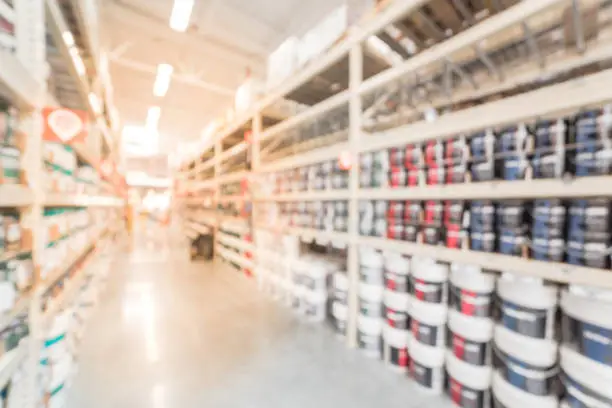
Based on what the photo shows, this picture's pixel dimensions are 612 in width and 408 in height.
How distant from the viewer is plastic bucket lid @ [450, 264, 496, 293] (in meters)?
1.33

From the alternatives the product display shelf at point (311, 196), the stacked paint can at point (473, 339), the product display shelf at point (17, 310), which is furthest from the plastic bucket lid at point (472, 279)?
the product display shelf at point (17, 310)

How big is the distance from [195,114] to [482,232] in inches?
409

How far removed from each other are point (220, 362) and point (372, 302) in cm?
107

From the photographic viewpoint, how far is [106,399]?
143cm

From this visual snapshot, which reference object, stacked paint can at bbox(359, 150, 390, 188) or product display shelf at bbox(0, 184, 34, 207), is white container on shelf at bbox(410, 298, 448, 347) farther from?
product display shelf at bbox(0, 184, 34, 207)

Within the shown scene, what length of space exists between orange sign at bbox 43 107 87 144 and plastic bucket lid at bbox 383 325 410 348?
198 centimetres

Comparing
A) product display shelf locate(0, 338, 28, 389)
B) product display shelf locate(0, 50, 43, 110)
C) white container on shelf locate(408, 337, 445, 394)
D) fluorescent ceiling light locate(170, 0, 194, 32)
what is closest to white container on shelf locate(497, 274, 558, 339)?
white container on shelf locate(408, 337, 445, 394)

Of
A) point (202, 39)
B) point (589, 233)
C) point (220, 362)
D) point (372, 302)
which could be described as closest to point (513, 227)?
point (589, 233)

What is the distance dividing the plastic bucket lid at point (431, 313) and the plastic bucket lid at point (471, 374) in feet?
Answer: 0.60

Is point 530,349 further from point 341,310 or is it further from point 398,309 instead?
point 341,310

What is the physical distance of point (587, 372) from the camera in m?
1.00

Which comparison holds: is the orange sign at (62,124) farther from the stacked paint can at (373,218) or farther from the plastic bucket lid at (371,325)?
the plastic bucket lid at (371,325)

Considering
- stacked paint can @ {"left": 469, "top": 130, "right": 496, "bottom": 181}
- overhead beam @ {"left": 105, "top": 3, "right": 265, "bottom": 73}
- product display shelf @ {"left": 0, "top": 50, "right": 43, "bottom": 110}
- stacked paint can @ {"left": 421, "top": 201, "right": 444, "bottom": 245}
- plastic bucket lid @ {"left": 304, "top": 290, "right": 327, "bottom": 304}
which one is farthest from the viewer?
overhead beam @ {"left": 105, "top": 3, "right": 265, "bottom": 73}

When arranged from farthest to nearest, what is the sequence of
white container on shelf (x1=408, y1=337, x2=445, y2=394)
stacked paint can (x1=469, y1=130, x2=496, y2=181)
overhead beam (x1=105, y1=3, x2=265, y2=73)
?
overhead beam (x1=105, y1=3, x2=265, y2=73)
white container on shelf (x1=408, y1=337, x2=445, y2=394)
stacked paint can (x1=469, y1=130, x2=496, y2=181)
